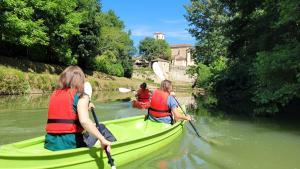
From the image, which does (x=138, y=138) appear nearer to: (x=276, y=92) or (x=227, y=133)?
(x=227, y=133)

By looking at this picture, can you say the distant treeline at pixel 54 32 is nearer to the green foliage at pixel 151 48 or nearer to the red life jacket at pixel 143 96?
the red life jacket at pixel 143 96

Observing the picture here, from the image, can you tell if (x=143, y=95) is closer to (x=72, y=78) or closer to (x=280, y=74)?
(x=280, y=74)

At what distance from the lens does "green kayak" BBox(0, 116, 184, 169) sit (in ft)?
20.1

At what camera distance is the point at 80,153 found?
6633 mm

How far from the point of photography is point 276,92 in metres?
13.7

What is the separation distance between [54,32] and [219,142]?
91.9ft

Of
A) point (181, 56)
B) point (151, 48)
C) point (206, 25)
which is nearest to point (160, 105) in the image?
point (206, 25)

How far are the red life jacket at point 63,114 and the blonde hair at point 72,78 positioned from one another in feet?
0.26

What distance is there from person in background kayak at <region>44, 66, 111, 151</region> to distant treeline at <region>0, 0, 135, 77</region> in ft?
83.6

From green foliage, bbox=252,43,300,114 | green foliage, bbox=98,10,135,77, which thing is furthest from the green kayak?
green foliage, bbox=98,10,135,77

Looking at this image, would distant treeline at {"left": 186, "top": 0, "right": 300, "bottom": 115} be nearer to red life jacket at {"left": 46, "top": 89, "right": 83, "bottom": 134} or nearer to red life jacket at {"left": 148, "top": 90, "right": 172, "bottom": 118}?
red life jacket at {"left": 148, "top": 90, "right": 172, "bottom": 118}

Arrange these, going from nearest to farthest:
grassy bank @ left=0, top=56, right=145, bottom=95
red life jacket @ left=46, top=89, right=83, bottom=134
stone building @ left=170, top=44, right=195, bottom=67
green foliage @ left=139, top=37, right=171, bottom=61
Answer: red life jacket @ left=46, top=89, right=83, bottom=134 → grassy bank @ left=0, top=56, right=145, bottom=95 → green foliage @ left=139, top=37, right=171, bottom=61 → stone building @ left=170, top=44, right=195, bottom=67

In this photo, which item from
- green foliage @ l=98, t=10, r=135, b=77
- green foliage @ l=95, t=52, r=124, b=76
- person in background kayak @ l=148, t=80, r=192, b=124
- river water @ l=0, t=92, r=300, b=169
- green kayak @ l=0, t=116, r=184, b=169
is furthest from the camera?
green foliage @ l=98, t=10, r=135, b=77

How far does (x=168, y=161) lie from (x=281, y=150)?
11.2 feet
